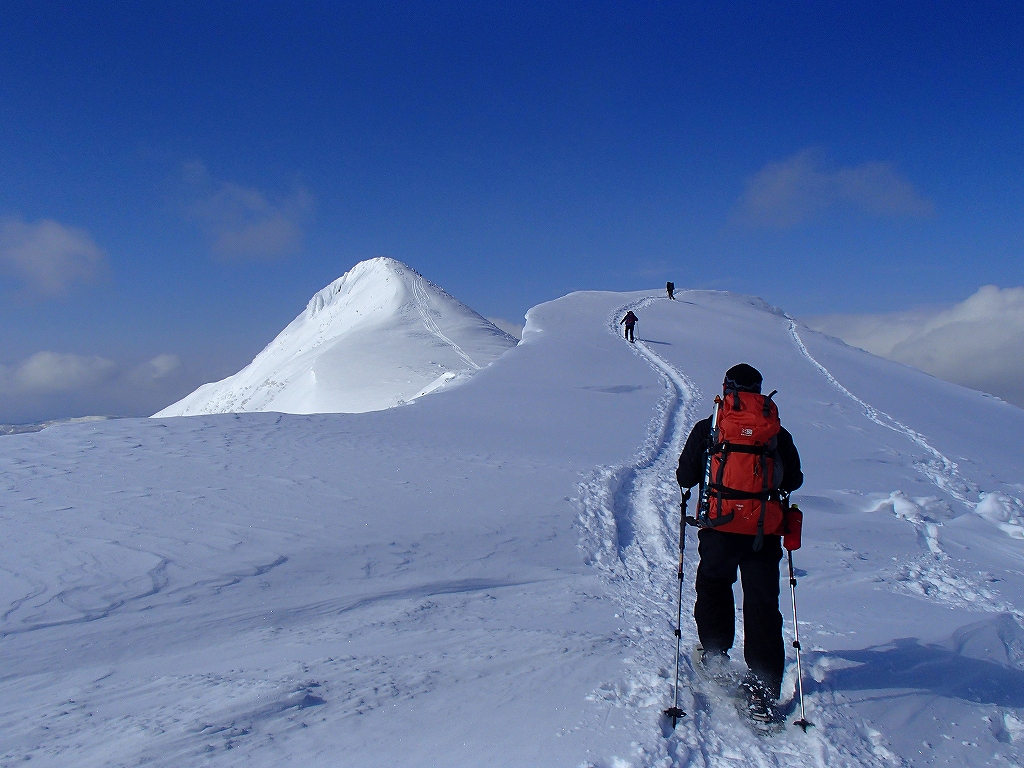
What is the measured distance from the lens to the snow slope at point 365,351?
35406 mm

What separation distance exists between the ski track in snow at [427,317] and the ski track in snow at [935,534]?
77.0 ft

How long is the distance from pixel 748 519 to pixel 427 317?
48844 millimetres

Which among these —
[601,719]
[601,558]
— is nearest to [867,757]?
[601,719]

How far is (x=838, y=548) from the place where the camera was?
321 inches

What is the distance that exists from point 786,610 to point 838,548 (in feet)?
8.64

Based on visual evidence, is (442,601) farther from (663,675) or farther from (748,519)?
(748,519)

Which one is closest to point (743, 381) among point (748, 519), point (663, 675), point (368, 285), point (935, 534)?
point (748, 519)

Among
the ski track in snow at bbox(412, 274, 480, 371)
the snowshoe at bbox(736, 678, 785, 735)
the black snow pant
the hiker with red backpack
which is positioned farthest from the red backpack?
the ski track in snow at bbox(412, 274, 480, 371)

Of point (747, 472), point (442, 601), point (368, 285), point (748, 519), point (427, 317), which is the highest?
point (368, 285)

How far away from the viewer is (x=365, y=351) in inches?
1652

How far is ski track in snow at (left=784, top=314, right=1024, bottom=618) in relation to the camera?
6.72 m

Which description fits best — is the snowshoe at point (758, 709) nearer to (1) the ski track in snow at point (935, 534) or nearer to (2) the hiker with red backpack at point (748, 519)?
(2) the hiker with red backpack at point (748, 519)

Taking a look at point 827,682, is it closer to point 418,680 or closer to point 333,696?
point 418,680

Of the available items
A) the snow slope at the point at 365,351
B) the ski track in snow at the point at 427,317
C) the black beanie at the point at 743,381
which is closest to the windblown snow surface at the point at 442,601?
the black beanie at the point at 743,381
